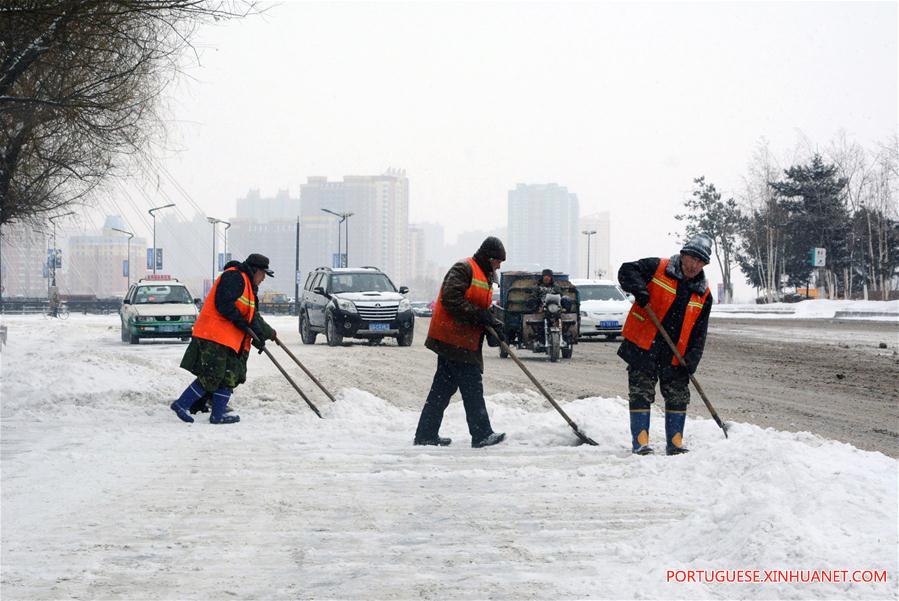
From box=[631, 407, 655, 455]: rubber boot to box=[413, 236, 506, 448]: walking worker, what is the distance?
130 centimetres

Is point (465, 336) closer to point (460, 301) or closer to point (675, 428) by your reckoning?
point (460, 301)

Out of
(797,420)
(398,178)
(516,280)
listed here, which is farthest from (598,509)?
(398,178)

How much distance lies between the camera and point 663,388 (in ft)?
26.8

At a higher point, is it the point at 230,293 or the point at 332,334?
the point at 230,293

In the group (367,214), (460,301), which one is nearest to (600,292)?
(460,301)

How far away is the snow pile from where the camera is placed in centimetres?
4503

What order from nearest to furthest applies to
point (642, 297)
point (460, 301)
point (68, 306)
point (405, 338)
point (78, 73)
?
point (642, 297), point (460, 301), point (78, 73), point (405, 338), point (68, 306)

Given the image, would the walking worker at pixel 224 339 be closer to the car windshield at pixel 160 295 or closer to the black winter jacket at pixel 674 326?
the black winter jacket at pixel 674 326

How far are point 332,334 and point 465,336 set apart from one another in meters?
16.3

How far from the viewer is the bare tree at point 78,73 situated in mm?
9555

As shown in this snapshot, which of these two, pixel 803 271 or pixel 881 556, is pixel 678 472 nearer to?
pixel 881 556

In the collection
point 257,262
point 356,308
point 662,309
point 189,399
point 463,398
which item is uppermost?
point 257,262

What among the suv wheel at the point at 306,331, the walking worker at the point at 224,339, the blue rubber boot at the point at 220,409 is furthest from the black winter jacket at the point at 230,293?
the suv wheel at the point at 306,331

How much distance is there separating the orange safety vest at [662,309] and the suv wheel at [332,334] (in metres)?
17.1
